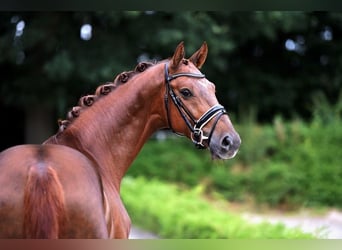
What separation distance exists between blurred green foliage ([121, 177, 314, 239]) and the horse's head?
3351 mm

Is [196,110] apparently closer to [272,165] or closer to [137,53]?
[272,165]

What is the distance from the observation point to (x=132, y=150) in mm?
3482

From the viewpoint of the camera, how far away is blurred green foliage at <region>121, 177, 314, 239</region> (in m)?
6.92

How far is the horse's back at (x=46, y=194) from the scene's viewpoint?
2.49 meters

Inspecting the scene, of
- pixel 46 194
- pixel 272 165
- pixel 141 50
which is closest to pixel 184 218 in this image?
pixel 272 165

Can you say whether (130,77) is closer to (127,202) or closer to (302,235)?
(302,235)

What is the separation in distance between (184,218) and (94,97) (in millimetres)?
4895

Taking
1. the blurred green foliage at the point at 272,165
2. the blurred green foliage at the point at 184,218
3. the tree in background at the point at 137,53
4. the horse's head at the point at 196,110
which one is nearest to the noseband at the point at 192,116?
the horse's head at the point at 196,110

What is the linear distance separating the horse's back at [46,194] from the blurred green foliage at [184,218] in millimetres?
4019

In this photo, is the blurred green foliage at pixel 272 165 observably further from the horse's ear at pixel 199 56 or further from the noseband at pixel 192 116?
the noseband at pixel 192 116

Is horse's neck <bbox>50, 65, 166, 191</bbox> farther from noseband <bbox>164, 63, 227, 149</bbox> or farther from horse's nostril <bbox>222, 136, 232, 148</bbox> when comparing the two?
horse's nostril <bbox>222, 136, 232, 148</bbox>

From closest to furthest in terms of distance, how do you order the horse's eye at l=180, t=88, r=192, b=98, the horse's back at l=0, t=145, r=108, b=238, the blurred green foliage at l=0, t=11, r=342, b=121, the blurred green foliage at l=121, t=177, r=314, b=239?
the horse's back at l=0, t=145, r=108, b=238 → the horse's eye at l=180, t=88, r=192, b=98 → the blurred green foliage at l=121, t=177, r=314, b=239 → the blurred green foliage at l=0, t=11, r=342, b=121

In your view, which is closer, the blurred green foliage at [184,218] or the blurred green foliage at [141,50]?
the blurred green foliage at [184,218]

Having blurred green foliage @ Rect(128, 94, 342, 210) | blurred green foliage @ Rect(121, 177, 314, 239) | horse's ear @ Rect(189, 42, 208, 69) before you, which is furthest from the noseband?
blurred green foliage @ Rect(128, 94, 342, 210)
